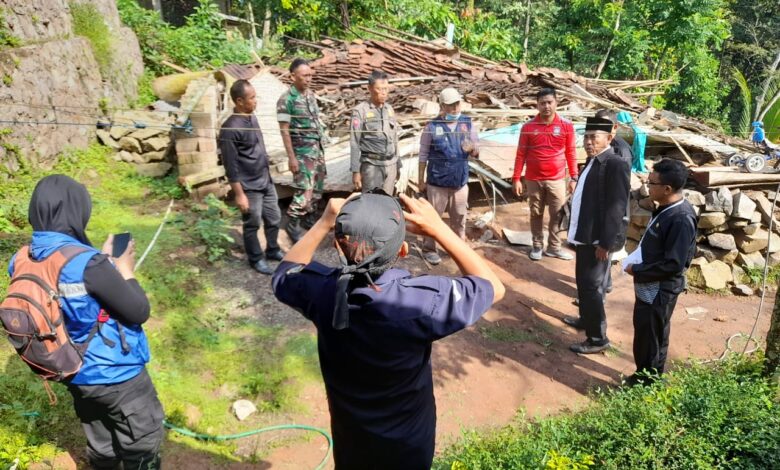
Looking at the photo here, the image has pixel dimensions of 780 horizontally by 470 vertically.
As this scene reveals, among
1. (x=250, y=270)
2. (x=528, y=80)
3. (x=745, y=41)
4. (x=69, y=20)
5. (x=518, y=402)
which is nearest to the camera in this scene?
(x=518, y=402)

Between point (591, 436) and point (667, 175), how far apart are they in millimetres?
1950

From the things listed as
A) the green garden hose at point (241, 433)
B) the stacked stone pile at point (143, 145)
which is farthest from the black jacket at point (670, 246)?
the stacked stone pile at point (143, 145)

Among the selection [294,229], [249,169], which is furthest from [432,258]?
[249,169]

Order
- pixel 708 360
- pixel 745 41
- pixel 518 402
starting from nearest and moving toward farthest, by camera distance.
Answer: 1. pixel 518 402
2. pixel 708 360
3. pixel 745 41

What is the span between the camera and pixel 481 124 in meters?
7.90

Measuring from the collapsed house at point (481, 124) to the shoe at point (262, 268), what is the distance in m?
1.55

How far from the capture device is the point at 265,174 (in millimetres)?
4918

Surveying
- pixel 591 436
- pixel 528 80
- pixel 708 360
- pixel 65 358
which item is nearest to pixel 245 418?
pixel 65 358

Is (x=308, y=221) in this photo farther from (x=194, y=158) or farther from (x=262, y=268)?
(x=194, y=158)

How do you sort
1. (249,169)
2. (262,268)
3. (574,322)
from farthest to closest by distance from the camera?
(262,268)
(574,322)
(249,169)

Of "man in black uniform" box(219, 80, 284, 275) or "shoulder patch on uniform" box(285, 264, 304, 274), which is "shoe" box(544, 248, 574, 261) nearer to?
"man in black uniform" box(219, 80, 284, 275)

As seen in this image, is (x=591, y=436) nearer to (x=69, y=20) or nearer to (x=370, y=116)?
(x=370, y=116)

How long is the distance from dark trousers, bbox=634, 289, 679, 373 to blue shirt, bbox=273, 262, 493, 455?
252 centimetres

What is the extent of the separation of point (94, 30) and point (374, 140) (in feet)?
20.3
